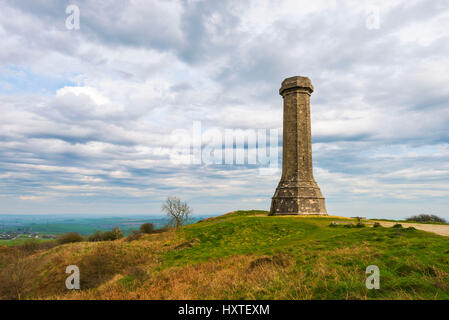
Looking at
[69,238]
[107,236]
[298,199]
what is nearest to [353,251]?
[298,199]

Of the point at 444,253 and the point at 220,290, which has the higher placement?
the point at 444,253

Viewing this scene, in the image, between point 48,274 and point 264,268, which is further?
point 48,274

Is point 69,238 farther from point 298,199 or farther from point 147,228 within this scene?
point 298,199

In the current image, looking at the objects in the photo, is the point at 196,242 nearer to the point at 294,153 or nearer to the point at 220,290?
the point at 220,290

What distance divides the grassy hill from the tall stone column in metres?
12.1

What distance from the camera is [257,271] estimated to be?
12734 millimetres

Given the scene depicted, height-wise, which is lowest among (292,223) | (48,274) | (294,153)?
(48,274)
